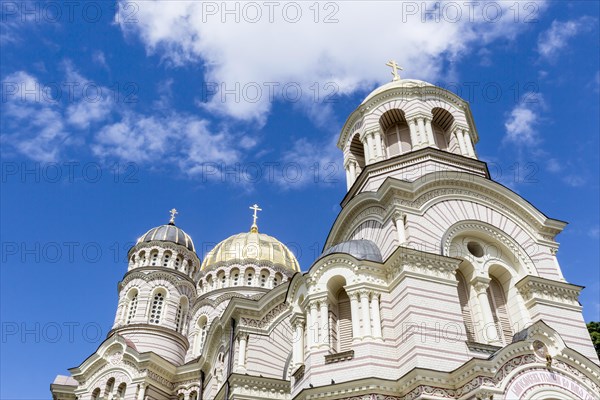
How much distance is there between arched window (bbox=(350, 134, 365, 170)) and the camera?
22938 millimetres

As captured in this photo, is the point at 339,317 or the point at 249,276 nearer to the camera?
the point at 339,317

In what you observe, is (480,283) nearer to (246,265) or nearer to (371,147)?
(371,147)

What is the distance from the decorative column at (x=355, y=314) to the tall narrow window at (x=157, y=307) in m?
19.5

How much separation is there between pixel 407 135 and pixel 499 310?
27.0 ft

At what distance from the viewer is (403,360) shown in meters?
14.2

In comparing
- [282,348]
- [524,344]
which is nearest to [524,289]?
[524,344]

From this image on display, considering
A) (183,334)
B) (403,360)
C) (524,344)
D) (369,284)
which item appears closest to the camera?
(524,344)

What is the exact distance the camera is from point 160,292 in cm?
3303

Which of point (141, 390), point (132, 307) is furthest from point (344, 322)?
point (132, 307)

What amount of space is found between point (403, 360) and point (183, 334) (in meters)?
21.2

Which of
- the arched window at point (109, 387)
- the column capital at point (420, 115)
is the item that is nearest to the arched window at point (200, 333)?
the arched window at point (109, 387)

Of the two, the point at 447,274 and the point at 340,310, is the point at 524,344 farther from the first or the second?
the point at 340,310

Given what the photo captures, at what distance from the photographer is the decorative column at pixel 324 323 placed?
1519 cm

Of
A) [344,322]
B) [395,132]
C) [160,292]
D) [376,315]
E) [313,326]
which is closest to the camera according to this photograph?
[376,315]
